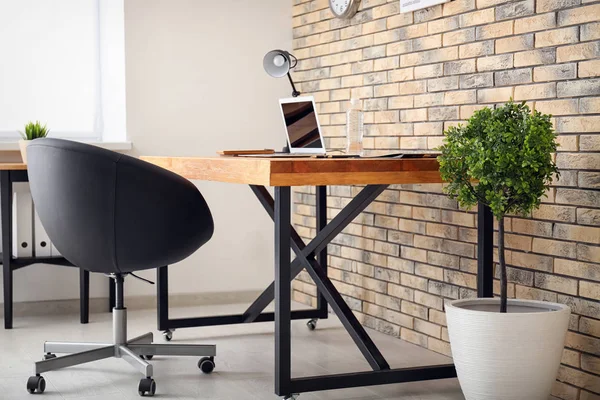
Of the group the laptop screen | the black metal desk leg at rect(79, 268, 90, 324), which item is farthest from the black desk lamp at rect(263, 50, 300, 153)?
the black metal desk leg at rect(79, 268, 90, 324)

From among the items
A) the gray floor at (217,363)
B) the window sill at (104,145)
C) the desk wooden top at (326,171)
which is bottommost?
the gray floor at (217,363)

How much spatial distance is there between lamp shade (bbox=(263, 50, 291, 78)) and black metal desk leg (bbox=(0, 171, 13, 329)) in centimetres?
134

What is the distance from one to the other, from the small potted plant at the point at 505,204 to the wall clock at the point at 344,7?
5.54 ft

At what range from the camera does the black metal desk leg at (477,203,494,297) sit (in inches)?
122

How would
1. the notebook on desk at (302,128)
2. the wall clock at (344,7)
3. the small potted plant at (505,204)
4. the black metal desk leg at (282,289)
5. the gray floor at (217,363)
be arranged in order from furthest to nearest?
the wall clock at (344,7) < the notebook on desk at (302,128) < the gray floor at (217,363) < the black metal desk leg at (282,289) < the small potted plant at (505,204)

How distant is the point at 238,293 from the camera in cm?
498

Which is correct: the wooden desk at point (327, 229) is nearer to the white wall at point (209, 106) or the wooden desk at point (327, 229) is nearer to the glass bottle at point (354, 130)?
the glass bottle at point (354, 130)

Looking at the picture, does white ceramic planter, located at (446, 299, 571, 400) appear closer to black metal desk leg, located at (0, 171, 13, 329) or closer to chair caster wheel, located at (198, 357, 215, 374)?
chair caster wheel, located at (198, 357, 215, 374)

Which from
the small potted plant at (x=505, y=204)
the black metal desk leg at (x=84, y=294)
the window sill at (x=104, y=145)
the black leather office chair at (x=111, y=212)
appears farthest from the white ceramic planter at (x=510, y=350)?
the window sill at (x=104, y=145)

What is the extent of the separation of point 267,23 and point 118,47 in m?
0.83

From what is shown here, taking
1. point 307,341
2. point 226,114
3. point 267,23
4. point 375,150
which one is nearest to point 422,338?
point 307,341

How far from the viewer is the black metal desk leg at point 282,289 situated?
110 inches

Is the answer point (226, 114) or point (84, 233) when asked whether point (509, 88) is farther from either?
point (226, 114)

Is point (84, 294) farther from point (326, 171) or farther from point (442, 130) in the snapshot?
point (326, 171)
